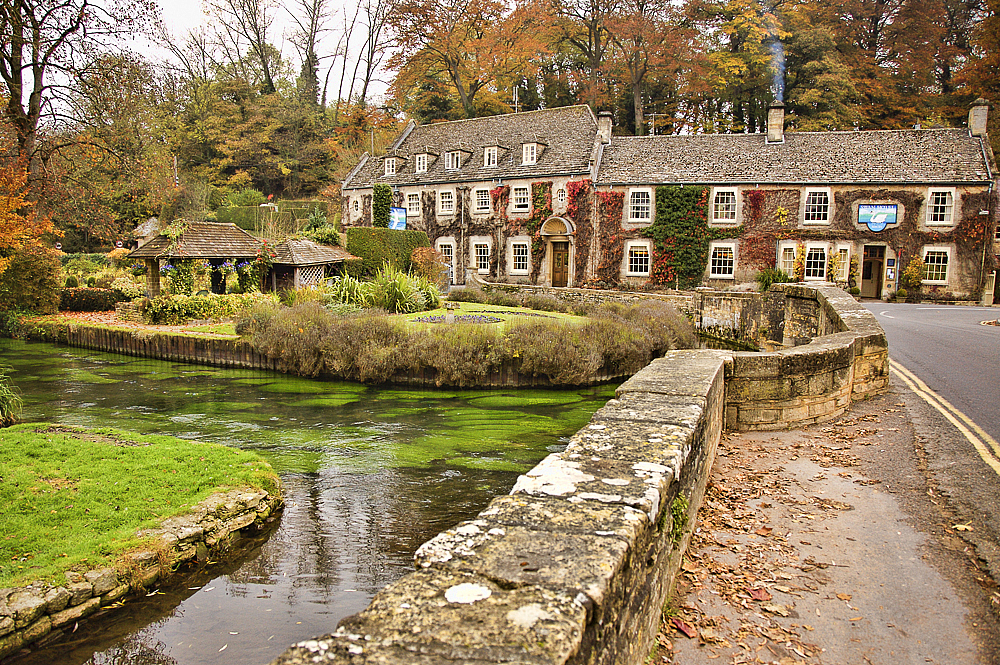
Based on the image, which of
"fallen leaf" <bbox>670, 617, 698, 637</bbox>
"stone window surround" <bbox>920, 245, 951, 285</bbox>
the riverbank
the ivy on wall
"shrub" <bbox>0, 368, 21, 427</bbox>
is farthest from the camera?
the ivy on wall

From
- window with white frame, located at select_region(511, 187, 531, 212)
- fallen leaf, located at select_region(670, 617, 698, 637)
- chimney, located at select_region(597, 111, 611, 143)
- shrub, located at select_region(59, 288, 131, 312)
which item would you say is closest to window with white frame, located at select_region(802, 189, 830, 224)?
chimney, located at select_region(597, 111, 611, 143)

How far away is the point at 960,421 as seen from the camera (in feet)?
22.9

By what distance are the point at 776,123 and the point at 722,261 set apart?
746cm

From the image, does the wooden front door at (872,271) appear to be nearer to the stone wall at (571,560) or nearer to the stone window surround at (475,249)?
the stone window surround at (475,249)

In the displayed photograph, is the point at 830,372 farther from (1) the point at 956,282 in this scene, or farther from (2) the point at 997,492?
(1) the point at 956,282

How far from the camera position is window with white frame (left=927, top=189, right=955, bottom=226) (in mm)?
28016

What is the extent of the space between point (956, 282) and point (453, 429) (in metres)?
27.7

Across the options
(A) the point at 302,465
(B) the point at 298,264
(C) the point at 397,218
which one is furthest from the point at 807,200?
(A) the point at 302,465

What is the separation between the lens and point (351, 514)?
25.0ft

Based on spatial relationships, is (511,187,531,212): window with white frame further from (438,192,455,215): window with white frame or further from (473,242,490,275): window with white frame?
(438,192,455,215): window with white frame

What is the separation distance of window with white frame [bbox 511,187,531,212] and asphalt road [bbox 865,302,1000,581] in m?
22.5

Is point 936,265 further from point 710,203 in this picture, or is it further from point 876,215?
point 710,203

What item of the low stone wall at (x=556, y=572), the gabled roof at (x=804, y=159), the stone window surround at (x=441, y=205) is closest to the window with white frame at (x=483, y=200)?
the stone window surround at (x=441, y=205)

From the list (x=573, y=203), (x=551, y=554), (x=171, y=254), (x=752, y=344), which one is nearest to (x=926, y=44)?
(x=573, y=203)
